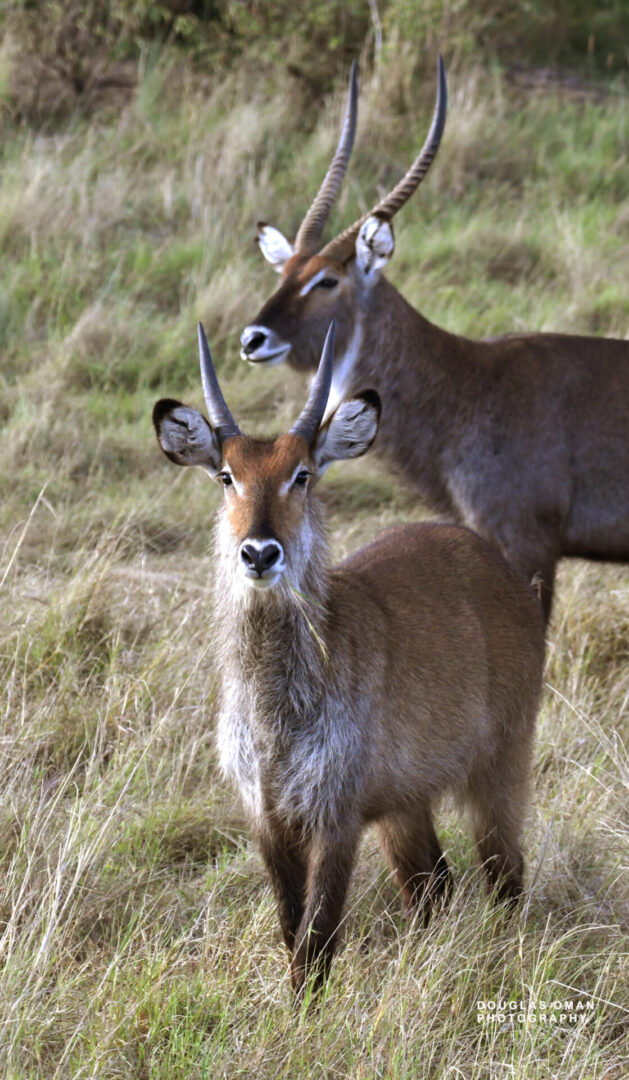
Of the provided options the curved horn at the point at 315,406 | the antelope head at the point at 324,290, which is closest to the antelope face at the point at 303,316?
the antelope head at the point at 324,290

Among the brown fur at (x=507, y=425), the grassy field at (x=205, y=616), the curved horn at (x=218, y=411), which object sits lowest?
the grassy field at (x=205, y=616)

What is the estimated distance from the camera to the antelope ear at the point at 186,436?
10.4 ft

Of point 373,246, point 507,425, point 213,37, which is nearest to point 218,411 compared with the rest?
point 507,425

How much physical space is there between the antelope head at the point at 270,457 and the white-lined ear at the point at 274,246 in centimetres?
240

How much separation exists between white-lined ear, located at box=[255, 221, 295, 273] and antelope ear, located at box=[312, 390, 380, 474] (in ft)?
7.77

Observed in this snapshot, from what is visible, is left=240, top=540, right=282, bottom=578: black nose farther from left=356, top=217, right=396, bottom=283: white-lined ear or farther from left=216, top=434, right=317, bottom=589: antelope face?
left=356, top=217, right=396, bottom=283: white-lined ear

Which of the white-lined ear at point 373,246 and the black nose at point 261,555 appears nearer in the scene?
the black nose at point 261,555

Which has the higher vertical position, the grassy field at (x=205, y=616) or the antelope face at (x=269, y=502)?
the antelope face at (x=269, y=502)

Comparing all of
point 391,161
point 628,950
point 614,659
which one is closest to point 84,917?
point 628,950

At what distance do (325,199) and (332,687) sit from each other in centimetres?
286

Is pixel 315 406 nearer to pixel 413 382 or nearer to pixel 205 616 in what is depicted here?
pixel 205 616

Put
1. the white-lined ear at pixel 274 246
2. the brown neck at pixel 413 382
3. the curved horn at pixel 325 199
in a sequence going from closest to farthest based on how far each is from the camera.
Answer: the brown neck at pixel 413 382 < the curved horn at pixel 325 199 < the white-lined ear at pixel 274 246

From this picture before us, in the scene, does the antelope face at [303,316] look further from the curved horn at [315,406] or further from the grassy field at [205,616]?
the curved horn at [315,406]

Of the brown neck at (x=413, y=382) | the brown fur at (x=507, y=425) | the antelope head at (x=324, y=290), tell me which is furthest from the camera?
the antelope head at (x=324, y=290)
